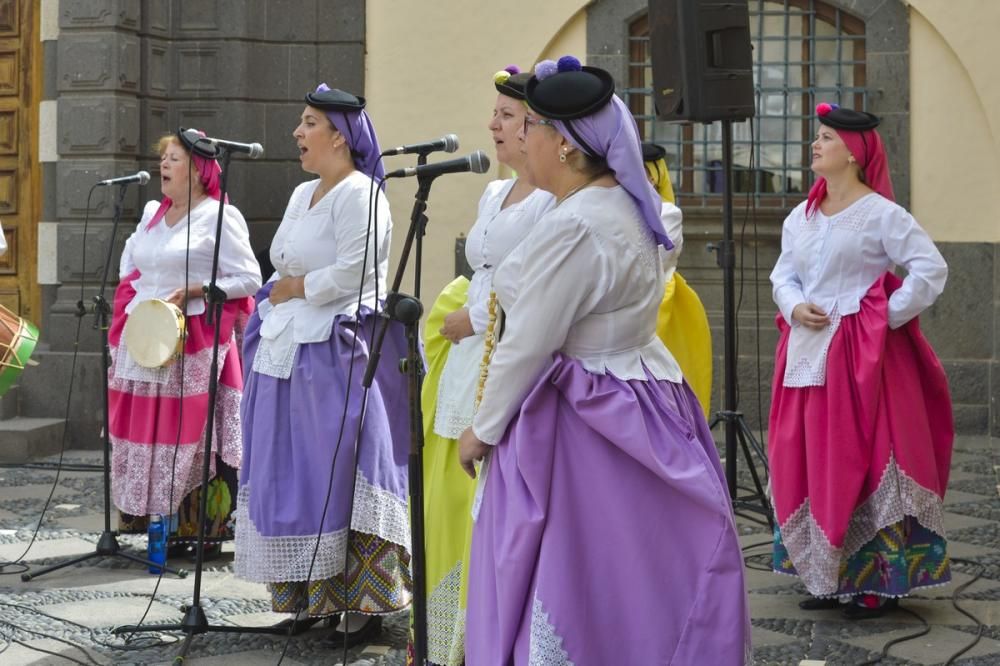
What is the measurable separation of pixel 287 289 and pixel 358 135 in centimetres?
64

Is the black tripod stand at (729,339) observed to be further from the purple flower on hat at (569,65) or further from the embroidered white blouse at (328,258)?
the purple flower on hat at (569,65)

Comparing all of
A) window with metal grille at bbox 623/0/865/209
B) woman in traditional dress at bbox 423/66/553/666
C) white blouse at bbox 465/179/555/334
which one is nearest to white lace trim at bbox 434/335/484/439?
woman in traditional dress at bbox 423/66/553/666

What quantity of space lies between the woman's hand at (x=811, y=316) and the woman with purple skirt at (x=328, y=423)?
1.64 metres

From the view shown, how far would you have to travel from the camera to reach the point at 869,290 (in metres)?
5.80

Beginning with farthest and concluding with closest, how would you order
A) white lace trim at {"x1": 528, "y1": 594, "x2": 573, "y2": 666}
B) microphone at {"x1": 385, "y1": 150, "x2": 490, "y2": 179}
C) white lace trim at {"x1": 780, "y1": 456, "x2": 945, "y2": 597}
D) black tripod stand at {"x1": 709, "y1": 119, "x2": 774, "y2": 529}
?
black tripod stand at {"x1": 709, "y1": 119, "x2": 774, "y2": 529}, white lace trim at {"x1": 780, "y1": 456, "x2": 945, "y2": 597}, microphone at {"x1": 385, "y1": 150, "x2": 490, "y2": 179}, white lace trim at {"x1": 528, "y1": 594, "x2": 573, "y2": 666}

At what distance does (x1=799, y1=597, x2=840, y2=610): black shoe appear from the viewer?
5.86 metres

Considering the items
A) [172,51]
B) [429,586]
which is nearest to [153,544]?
[429,586]

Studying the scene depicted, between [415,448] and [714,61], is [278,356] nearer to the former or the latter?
[415,448]

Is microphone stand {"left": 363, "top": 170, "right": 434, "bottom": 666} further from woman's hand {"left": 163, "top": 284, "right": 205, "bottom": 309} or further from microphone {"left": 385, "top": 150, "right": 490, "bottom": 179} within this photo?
woman's hand {"left": 163, "top": 284, "right": 205, "bottom": 309}

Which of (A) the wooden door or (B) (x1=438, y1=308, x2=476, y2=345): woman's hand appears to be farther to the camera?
(A) the wooden door

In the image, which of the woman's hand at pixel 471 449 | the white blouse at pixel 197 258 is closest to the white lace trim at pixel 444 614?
the woman's hand at pixel 471 449

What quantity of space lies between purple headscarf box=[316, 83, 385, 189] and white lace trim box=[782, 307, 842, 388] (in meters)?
1.85

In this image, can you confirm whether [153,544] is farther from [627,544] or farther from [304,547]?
[627,544]

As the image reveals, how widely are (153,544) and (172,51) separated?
4915 millimetres
